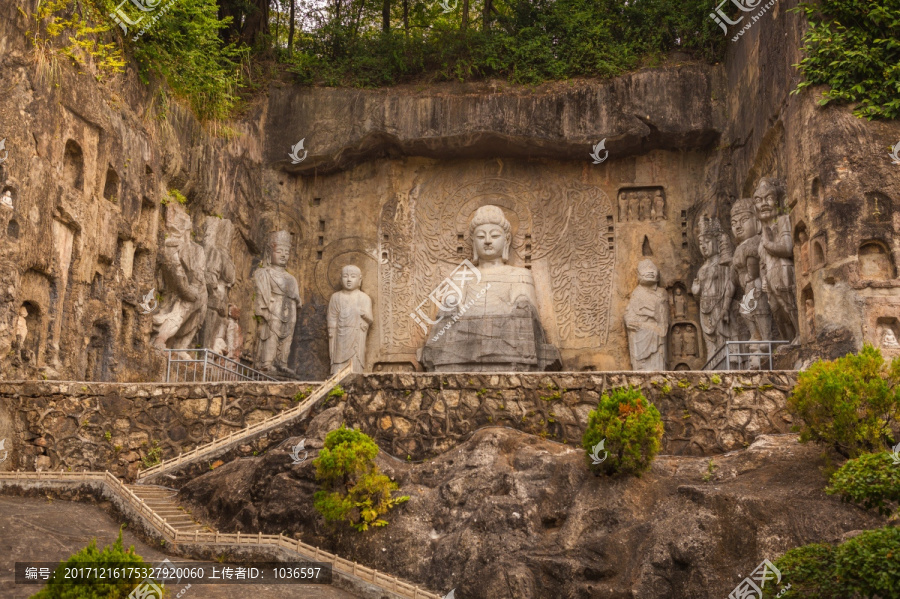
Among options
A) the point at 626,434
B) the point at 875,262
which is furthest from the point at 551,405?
the point at 875,262

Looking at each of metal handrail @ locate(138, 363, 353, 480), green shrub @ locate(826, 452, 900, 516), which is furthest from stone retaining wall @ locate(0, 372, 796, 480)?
green shrub @ locate(826, 452, 900, 516)

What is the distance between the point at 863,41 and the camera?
15953mm

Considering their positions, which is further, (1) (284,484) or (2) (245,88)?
(2) (245,88)

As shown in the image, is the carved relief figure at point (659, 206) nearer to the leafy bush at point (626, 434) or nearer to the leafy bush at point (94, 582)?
the leafy bush at point (626, 434)

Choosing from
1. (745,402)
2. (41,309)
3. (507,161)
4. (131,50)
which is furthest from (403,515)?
(507,161)

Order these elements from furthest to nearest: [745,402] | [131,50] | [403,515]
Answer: [131,50]
[745,402]
[403,515]

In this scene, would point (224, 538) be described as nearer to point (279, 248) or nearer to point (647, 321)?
point (279, 248)

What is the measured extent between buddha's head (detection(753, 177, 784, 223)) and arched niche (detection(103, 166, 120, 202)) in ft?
36.5

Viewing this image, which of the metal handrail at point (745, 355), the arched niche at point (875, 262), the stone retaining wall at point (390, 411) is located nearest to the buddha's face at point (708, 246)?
the metal handrail at point (745, 355)

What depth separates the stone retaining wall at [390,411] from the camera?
46.3 feet

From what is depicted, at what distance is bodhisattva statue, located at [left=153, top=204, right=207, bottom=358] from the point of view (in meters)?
17.9

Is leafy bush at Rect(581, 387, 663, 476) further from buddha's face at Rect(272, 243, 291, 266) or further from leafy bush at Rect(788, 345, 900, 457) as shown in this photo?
buddha's face at Rect(272, 243, 291, 266)

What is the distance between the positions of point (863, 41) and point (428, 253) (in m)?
10.1

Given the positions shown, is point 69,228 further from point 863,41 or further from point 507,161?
point 863,41
